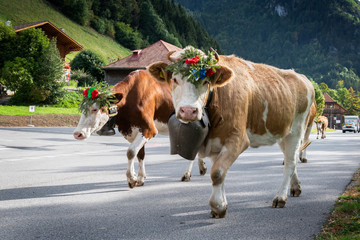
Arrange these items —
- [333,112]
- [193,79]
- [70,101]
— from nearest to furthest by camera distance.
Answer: [193,79], [70,101], [333,112]

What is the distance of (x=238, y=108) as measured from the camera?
453 cm

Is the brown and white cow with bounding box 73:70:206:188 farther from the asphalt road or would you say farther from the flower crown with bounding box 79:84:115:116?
the asphalt road

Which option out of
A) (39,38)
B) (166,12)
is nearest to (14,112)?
(39,38)

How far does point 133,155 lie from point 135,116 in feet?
2.41

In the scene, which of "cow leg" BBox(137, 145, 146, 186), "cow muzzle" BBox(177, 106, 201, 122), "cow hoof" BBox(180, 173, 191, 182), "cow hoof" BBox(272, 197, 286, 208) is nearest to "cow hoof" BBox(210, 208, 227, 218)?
"cow hoof" BBox(272, 197, 286, 208)

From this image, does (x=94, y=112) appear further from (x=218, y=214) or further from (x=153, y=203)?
(x=218, y=214)

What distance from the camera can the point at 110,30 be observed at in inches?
4264

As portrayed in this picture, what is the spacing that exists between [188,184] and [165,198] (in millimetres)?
1297

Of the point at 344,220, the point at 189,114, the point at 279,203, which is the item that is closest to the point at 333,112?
the point at 279,203

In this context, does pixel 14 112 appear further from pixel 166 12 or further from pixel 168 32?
pixel 166 12

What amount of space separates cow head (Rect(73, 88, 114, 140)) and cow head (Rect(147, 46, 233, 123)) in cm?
238

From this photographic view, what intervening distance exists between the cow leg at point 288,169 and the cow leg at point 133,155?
2356 millimetres

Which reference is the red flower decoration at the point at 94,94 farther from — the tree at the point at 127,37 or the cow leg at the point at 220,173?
the tree at the point at 127,37

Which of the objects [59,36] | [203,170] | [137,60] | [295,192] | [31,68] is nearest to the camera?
[295,192]
